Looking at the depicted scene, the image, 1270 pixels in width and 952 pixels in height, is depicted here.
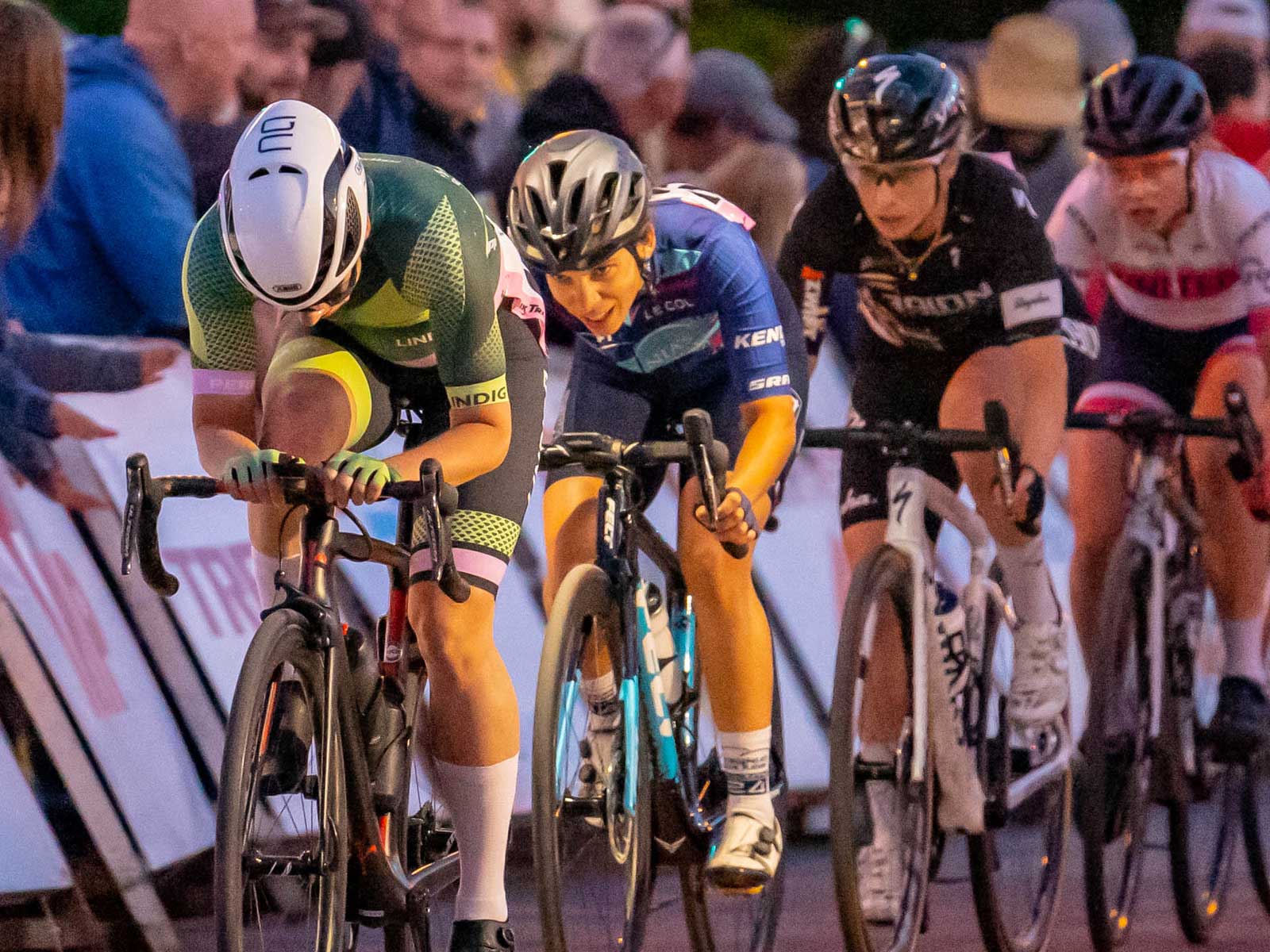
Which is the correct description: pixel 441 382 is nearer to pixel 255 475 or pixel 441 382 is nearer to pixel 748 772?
pixel 255 475

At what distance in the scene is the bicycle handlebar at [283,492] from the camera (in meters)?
3.43

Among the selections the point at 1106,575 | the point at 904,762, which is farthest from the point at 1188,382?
the point at 904,762

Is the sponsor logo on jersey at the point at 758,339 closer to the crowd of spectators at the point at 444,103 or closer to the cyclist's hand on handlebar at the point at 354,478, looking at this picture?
the cyclist's hand on handlebar at the point at 354,478

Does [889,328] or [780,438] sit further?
[889,328]

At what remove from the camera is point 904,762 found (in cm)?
482

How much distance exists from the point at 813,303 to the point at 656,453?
3.89 ft

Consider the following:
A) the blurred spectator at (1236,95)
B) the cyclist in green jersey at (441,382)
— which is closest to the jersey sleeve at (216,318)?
the cyclist in green jersey at (441,382)

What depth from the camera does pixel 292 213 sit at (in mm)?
3480

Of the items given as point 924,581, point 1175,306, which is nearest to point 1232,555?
point 1175,306

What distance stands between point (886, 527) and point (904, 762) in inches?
21.8

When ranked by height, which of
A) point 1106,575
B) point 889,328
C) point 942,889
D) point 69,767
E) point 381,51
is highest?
point 381,51

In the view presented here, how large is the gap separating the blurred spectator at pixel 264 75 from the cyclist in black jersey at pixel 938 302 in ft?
5.11

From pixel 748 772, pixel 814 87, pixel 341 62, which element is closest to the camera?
pixel 748 772

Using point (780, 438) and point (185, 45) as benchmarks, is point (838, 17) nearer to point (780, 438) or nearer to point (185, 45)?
point (185, 45)
